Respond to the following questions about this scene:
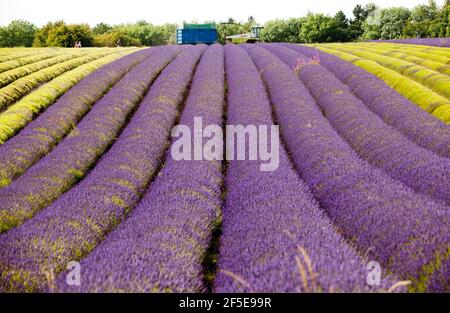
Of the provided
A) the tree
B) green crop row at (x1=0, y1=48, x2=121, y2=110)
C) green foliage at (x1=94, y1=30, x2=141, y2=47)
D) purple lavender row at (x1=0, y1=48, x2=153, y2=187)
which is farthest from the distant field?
the tree

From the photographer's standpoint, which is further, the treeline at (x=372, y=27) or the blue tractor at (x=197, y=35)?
the treeline at (x=372, y=27)

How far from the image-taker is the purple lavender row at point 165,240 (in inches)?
142

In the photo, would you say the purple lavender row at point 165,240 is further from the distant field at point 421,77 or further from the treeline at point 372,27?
the treeline at point 372,27

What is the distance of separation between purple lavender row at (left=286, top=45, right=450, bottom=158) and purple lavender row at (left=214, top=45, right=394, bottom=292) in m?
3.56

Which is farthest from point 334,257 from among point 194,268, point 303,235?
point 194,268

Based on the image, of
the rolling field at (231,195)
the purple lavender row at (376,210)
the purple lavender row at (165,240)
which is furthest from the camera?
the purple lavender row at (376,210)

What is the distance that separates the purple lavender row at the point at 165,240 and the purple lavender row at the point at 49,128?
3299 mm

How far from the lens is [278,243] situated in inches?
165

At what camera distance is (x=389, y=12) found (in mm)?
74125

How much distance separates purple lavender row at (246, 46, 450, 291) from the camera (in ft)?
13.4

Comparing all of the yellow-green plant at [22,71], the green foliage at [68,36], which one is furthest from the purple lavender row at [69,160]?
the green foliage at [68,36]

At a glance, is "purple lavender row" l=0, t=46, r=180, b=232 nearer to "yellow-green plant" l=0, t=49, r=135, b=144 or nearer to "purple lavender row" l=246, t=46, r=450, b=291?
"yellow-green plant" l=0, t=49, r=135, b=144

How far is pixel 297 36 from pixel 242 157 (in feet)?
221
